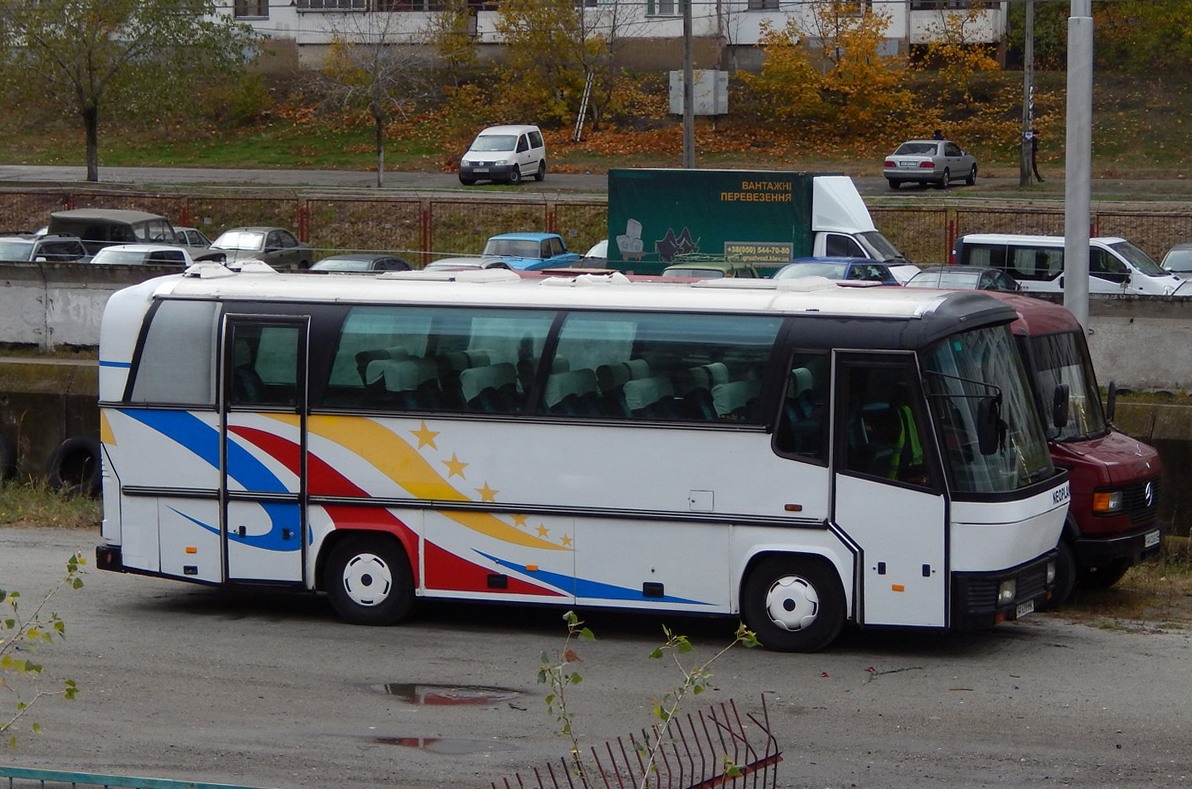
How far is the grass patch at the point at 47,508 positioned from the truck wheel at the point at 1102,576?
9579mm

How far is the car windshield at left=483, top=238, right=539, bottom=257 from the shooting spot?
29.3 metres

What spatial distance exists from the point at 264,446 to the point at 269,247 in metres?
21.2

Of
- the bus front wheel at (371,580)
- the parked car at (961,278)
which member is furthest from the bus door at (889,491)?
the parked car at (961,278)

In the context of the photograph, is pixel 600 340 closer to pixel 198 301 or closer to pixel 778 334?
pixel 778 334

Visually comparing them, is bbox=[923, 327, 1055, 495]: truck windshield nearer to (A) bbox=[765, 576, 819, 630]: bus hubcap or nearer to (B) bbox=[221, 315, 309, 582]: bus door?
(A) bbox=[765, 576, 819, 630]: bus hubcap

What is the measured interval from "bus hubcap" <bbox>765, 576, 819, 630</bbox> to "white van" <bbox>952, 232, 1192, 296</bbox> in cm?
1719

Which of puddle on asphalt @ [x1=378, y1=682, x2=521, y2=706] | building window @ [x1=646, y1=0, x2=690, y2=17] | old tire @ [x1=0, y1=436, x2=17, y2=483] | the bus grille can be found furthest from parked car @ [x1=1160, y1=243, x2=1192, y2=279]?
building window @ [x1=646, y1=0, x2=690, y2=17]

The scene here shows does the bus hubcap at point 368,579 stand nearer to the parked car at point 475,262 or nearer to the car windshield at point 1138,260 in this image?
the parked car at point 475,262

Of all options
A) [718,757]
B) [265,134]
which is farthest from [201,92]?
[718,757]

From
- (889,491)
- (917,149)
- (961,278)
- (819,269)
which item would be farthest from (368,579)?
(917,149)

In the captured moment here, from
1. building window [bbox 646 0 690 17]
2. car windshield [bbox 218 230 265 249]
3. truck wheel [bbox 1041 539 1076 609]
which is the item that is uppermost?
building window [bbox 646 0 690 17]

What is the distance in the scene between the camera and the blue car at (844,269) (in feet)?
81.8

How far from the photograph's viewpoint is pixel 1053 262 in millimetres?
27219

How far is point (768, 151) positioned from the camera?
5188cm
